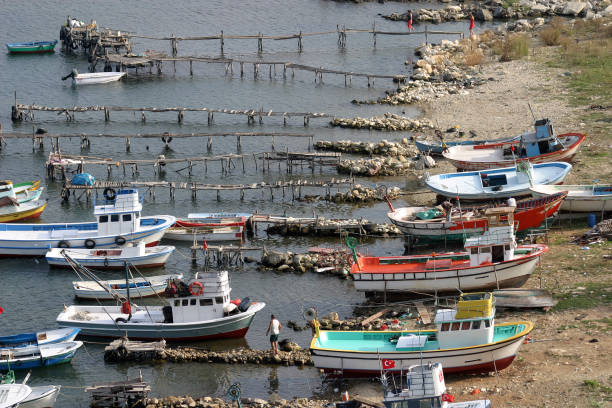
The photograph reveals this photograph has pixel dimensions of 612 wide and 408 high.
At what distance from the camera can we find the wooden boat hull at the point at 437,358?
3656 cm

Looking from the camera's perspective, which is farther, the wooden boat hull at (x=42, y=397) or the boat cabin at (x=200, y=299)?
the boat cabin at (x=200, y=299)

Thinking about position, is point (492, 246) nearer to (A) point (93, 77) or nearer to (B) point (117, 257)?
(B) point (117, 257)

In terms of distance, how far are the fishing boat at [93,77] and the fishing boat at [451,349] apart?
186 feet

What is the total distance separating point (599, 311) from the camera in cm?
4009

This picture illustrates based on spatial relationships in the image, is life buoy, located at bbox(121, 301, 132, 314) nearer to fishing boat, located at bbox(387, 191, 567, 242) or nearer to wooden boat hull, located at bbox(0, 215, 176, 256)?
wooden boat hull, located at bbox(0, 215, 176, 256)

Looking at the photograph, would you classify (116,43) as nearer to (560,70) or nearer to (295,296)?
(560,70)

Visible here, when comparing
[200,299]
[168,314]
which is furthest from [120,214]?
[200,299]

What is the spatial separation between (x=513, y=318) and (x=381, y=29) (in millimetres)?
73443

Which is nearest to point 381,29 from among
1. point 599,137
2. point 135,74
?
point 135,74

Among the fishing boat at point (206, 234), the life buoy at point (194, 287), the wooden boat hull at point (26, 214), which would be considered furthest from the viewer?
the wooden boat hull at point (26, 214)

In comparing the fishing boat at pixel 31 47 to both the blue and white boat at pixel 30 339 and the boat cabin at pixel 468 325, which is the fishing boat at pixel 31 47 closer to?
the blue and white boat at pixel 30 339

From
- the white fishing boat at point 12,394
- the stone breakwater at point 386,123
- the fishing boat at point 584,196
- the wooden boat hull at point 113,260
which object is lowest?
the white fishing boat at point 12,394

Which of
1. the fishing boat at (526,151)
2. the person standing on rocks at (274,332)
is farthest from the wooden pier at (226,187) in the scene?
the person standing on rocks at (274,332)

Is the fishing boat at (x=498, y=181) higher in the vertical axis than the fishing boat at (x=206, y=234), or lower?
higher
